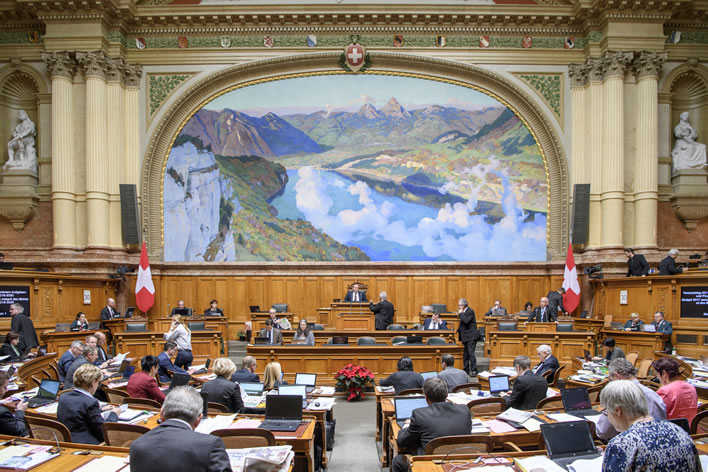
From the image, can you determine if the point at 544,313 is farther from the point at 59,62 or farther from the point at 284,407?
the point at 59,62

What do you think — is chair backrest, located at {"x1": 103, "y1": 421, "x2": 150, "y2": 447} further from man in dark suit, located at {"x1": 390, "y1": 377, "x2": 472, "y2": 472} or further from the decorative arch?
the decorative arch

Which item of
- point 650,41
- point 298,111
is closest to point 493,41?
point 650,41

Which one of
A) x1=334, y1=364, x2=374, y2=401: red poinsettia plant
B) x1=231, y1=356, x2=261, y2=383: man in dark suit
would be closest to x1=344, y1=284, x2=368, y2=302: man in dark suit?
x1=334, y1=364, x2=374, y2=401: red poinsettia plant

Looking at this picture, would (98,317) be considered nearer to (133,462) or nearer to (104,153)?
(104,153)

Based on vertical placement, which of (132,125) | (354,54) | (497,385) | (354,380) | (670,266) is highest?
(354,54)

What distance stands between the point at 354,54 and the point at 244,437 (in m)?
14.2

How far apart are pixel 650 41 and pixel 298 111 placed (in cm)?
1115

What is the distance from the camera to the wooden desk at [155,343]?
11695 millimetres

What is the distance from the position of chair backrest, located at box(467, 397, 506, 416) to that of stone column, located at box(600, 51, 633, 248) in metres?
11.3

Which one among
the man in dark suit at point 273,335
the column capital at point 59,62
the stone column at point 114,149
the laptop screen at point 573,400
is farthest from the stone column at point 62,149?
the laptop screen at point 573,400

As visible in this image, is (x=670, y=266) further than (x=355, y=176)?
No

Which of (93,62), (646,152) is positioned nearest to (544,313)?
(646,152)

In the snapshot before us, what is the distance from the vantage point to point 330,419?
685cm

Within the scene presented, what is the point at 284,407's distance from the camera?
16.6 feet
